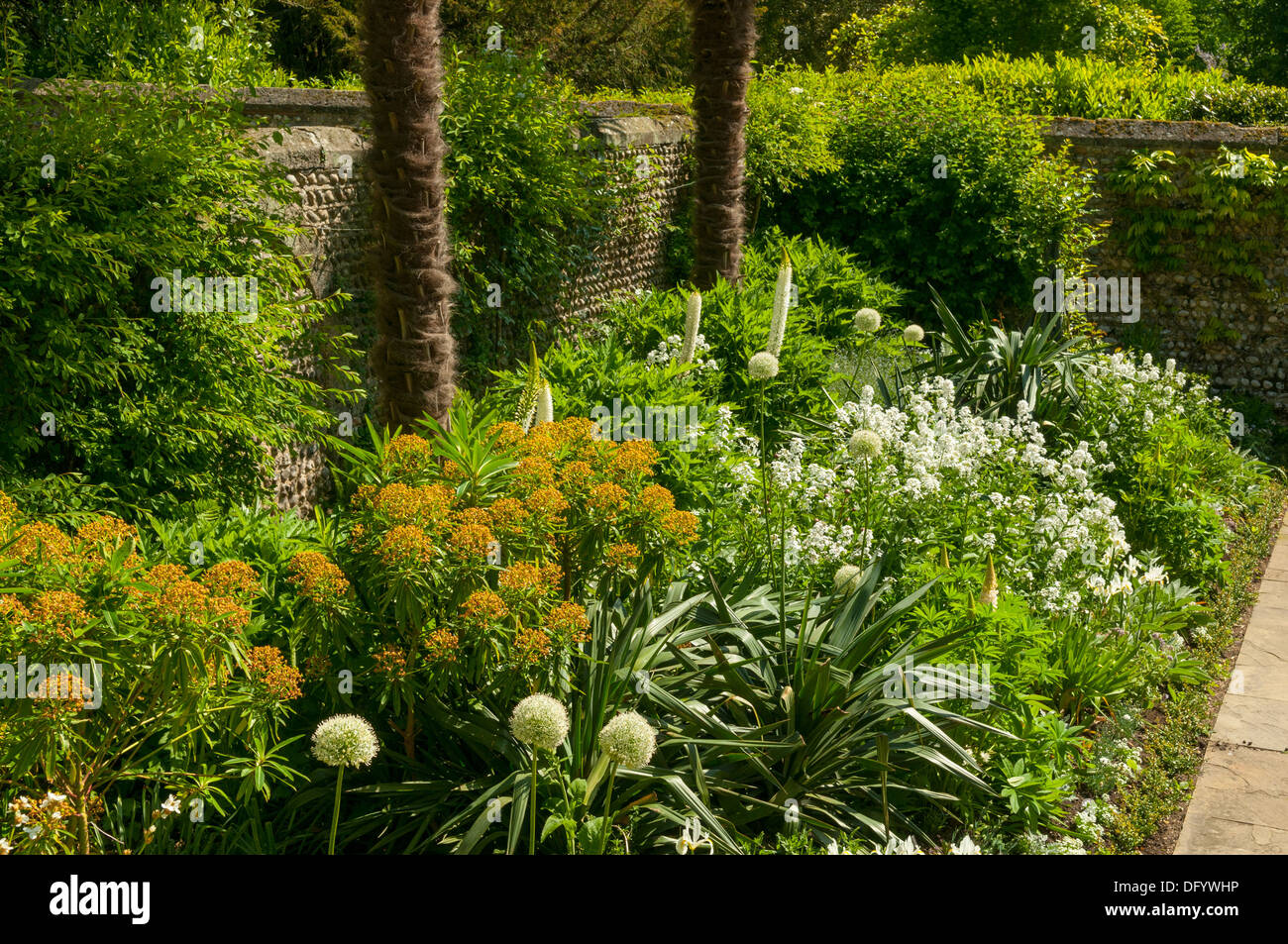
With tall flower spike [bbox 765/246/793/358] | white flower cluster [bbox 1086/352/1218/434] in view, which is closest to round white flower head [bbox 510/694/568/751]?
tall flower spike [bbox 765/246/793/358]

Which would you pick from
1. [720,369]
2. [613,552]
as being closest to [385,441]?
[613,552]

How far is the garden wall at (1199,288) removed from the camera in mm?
10609

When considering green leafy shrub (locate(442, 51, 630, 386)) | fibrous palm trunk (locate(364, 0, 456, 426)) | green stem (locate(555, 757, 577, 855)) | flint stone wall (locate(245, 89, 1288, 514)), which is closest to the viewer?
green stem (locate(555, 757, 577, 855))

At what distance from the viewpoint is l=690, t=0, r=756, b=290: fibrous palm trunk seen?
8.71m

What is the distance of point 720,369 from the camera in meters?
7.73

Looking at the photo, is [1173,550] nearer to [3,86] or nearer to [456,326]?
[456,326]

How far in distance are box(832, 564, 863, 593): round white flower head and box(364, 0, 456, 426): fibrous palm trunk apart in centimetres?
248

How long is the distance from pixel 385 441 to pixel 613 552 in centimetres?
119

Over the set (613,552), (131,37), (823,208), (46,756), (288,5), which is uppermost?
(288,5)

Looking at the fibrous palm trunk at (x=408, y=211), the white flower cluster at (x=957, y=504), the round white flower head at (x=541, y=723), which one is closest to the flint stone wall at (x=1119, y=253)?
the fibrous palm trunk at (x=408, y=211)

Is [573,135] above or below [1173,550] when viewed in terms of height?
above

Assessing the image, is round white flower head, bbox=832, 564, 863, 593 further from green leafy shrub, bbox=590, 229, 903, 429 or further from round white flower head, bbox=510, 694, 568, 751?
green leafy shrub, bbox=590, 229, 903, 429

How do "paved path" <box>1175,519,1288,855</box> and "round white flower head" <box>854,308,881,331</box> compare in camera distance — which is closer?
"paved path" <box>1175,519,1288,855</box>

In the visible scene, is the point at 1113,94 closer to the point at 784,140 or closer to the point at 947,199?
the point at 947,199
